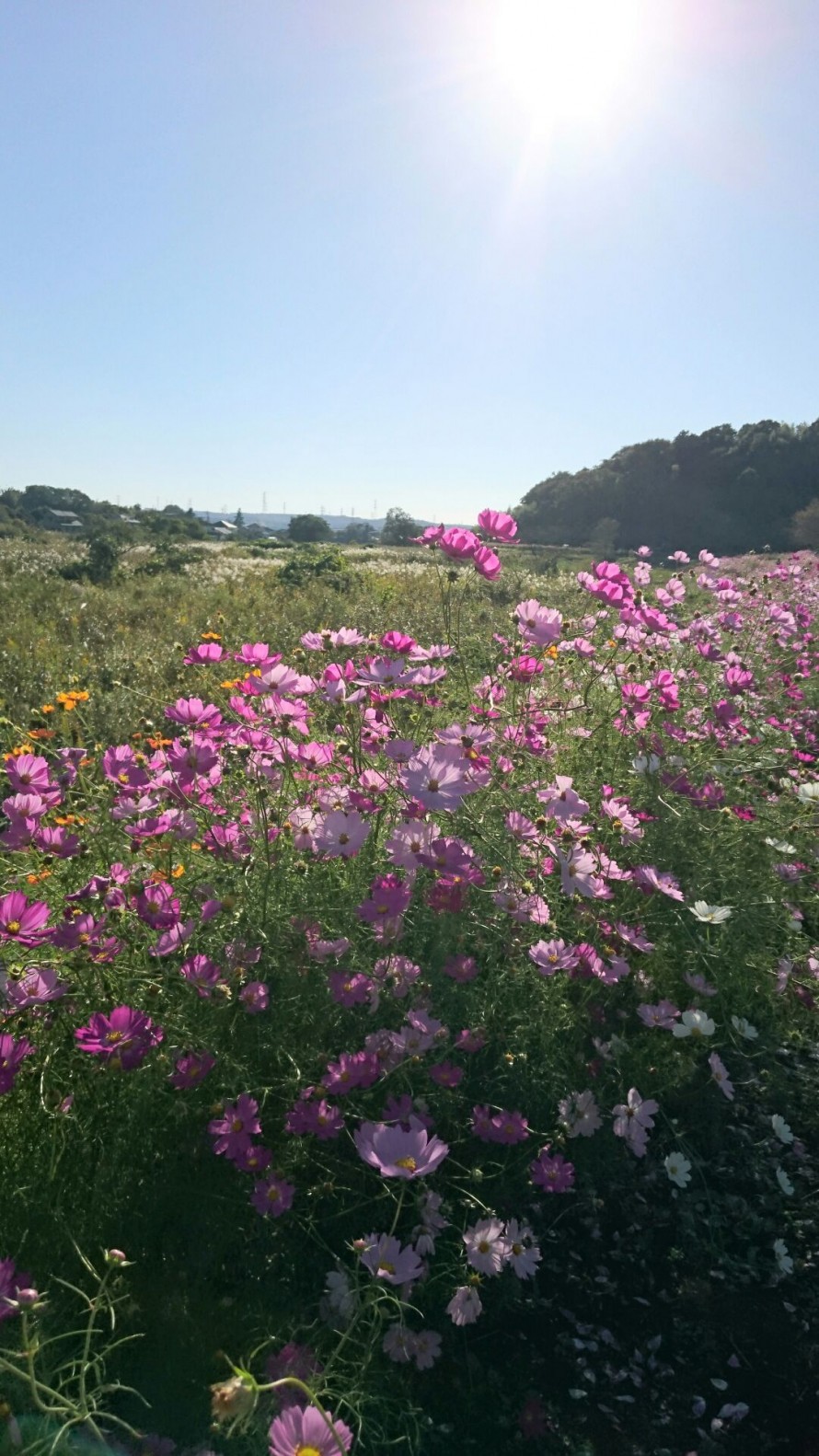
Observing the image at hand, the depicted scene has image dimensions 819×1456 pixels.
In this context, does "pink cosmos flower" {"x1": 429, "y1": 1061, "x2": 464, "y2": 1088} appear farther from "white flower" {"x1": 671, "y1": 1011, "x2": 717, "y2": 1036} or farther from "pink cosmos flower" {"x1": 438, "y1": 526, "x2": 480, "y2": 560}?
"pink cosmos flower" {"x1": 438, "y1": 526, "x2": 480, "y2": 560}

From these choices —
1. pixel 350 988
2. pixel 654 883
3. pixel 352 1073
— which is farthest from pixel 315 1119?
pixel 654 883

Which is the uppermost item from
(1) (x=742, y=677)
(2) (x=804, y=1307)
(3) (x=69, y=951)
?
(1) (x=742, y=677)

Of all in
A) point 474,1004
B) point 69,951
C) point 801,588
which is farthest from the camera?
point 801,588

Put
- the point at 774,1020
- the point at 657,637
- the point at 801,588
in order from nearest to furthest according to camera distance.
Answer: the point at 774,1020 → the point at 657,637 → the point at 801,588

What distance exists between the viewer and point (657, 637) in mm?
2941

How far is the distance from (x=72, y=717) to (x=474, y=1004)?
2.91 metres

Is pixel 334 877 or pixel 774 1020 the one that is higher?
pixel 334 877

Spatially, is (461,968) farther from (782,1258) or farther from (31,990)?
(782,1258)

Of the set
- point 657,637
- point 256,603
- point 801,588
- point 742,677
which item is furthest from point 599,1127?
point 256,603

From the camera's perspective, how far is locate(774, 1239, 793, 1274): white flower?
166 centimetres

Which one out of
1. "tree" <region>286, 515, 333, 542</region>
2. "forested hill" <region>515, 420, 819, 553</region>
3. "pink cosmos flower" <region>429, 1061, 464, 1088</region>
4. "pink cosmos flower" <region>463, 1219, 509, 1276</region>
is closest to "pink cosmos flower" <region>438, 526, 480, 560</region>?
"pink cosmos flower" <region>429, 1061, 464, 1088</region>

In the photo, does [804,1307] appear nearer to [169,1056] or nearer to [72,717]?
[169,1056]

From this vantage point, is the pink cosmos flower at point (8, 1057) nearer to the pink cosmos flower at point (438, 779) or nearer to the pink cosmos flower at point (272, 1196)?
the pink cosmos flower at point (272, 1196)

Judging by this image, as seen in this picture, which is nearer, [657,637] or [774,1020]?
[774,1020]
